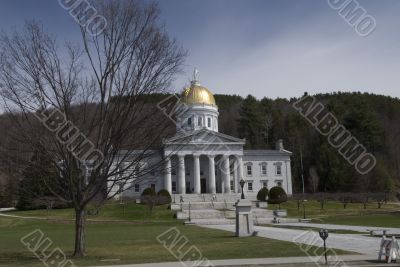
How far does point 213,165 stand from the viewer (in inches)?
3147

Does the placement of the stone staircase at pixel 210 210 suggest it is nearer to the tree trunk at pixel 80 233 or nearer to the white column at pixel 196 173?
the white column at pixel 196 173

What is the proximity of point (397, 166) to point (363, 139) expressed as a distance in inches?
702

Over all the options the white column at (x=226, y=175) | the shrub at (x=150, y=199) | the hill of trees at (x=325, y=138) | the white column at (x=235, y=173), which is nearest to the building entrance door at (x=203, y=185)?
the white column at (x=226, y=175)

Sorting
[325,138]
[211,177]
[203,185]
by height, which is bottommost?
[203,185]

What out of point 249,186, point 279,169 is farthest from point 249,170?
point 279,169

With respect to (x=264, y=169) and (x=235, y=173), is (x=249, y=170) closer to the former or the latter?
(x=264, y=169)

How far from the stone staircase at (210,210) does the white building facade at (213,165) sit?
4.89 meters

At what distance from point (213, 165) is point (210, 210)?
19998 millimetres

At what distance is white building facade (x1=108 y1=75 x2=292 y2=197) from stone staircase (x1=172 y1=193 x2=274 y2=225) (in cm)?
489

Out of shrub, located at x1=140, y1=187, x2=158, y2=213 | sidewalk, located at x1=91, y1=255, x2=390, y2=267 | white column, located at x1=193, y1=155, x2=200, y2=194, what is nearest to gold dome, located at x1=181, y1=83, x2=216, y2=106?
white column, located at x1=193, y1=155, x2=200, y2=194

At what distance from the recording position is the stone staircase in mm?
51156

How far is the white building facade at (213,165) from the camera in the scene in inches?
3125

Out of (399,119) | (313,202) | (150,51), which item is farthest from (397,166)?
(150,51)

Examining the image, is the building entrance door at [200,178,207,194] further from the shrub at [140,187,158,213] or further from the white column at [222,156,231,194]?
the shrub at [140,187,158,213]
